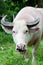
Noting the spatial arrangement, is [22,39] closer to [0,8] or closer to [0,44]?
[0,44]

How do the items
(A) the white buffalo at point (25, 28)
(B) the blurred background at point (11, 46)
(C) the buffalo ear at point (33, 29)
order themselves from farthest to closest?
(B) the blurred background at point (11, 46) → (C) the buffalo ear at point (33, 29) → (A) the white buffalo at point (25, 28)

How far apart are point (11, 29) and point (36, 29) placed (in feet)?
2.04

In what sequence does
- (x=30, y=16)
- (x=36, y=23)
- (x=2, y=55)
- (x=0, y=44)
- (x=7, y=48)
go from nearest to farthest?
1. (x=36, y=23)
2. (x=30, y=16)
3. (x=2, y=55)
4. (x=7, y=48)
5. (x=0, y=44)

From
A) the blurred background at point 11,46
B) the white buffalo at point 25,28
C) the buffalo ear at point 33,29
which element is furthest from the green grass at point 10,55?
the buffalo ear at point 33,29

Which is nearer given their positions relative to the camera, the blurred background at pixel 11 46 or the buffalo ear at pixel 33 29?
the buffalo ear at pixel 33 29

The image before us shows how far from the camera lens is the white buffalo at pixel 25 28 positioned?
585cm

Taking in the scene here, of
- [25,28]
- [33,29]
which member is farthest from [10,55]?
[25,28]

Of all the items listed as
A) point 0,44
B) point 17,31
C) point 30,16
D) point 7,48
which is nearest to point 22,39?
point 17,31

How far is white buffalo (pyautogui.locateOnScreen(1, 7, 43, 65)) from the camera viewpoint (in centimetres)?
585

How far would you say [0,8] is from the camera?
11969mm

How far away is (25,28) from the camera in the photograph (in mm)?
6113

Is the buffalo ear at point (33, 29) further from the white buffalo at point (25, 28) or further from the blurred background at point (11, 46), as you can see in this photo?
the blurred background at point (11, 46)

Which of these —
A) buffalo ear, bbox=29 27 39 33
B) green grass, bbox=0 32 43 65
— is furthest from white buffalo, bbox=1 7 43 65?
green grass, bbox=0 32 43 65

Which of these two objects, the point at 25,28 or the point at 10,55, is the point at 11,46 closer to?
the point at 10,55
